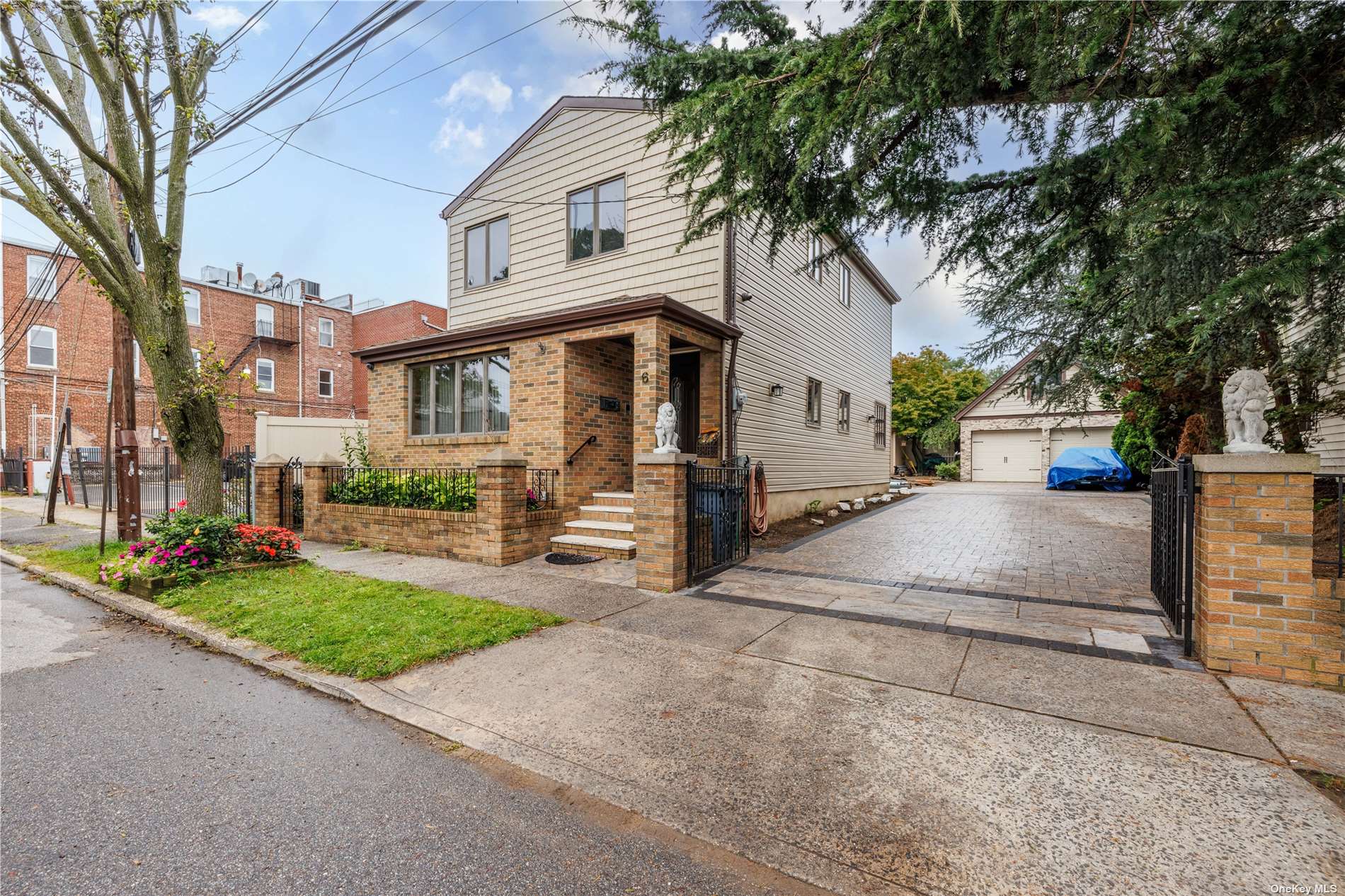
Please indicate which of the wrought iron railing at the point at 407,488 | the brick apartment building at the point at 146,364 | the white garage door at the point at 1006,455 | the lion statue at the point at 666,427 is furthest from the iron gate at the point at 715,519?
the white garage door at the point at 1006,455

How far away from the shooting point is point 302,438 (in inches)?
491

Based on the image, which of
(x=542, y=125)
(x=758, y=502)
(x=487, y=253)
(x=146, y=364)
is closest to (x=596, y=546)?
(x=758, y=502)

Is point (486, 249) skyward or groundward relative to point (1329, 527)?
skyward

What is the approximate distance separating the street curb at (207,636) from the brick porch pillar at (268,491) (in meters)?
2.79

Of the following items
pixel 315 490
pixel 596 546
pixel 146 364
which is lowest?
pixel 596 546

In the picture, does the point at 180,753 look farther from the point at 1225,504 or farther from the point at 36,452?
the point at 36,452

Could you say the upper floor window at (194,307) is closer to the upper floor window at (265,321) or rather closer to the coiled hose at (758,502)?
the upper floor window at (265,321)

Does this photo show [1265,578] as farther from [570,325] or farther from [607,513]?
[570,325]

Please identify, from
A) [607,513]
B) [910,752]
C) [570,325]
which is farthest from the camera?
[570,325]

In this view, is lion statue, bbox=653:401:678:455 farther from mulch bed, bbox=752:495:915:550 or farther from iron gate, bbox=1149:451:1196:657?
iron gate, bbox=1149:451:1196:657

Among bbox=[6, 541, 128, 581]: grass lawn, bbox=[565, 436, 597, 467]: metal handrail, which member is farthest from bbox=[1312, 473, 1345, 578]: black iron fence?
bbox=[6, 541, 128, 581]: grass lawn

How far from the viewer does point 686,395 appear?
976 cm

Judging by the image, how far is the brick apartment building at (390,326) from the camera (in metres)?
28.0

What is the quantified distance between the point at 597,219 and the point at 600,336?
3185 mm
